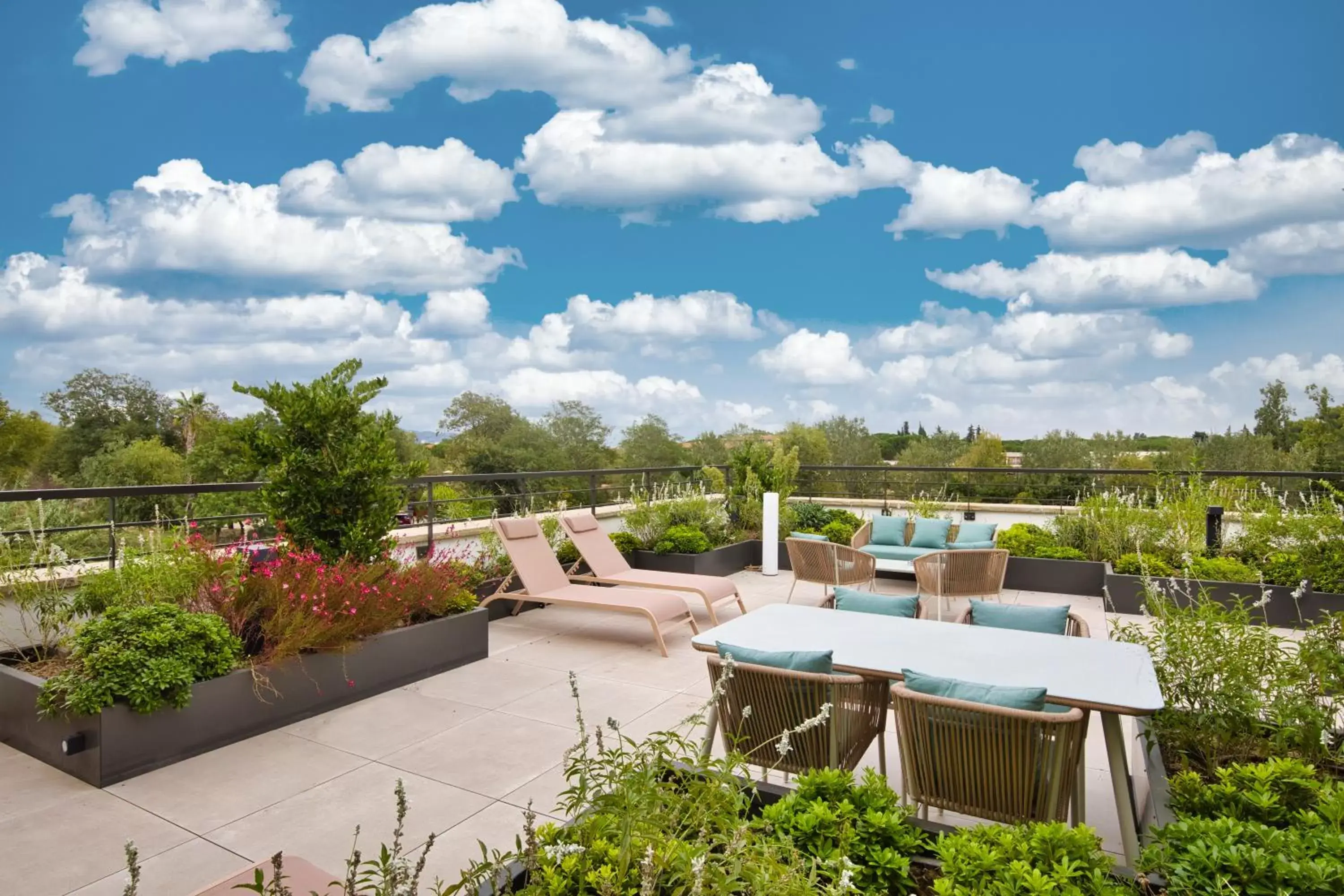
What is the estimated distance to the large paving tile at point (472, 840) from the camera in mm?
2846

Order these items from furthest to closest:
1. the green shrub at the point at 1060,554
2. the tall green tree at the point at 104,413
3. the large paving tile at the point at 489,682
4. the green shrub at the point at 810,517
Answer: the tall green tree at the point at 104,413
the green shrub at the point at 810,517
the green shrub at the point at 1060,554
the large paving tile at the point at 489,682

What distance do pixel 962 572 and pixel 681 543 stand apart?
9.44 feet

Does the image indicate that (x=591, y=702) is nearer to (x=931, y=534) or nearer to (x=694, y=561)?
(x=694, y=561)

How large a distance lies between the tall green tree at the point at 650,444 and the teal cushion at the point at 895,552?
2765cm

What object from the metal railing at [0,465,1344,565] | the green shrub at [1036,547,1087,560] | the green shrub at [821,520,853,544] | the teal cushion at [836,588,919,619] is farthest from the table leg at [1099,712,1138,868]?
the green shrub at [821,520,853,544]

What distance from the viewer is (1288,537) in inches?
287

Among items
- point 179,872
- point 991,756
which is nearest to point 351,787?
point 179,872

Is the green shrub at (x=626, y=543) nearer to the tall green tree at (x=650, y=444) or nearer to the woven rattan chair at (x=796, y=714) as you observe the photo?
the woven rattan chair at (x=796, y=714)

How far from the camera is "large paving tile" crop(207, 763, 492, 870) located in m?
3.01

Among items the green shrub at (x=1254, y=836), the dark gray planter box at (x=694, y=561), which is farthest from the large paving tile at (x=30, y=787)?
the dark gray planter box at (x=694, y=561)

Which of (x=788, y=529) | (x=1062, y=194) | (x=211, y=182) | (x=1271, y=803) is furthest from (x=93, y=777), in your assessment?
(x=211, y=182)

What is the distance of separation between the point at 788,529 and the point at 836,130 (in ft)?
81.1

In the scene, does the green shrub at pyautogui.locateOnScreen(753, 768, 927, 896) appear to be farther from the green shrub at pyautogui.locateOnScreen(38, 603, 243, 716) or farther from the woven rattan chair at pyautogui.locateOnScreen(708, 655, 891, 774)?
the green shrub at pyautogui.locateOnScreen(38, 603, 243, 716)

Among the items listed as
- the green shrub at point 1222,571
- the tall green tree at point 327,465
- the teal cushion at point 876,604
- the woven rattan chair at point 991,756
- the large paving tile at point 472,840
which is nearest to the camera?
the woven rattan chair at point 991,756
